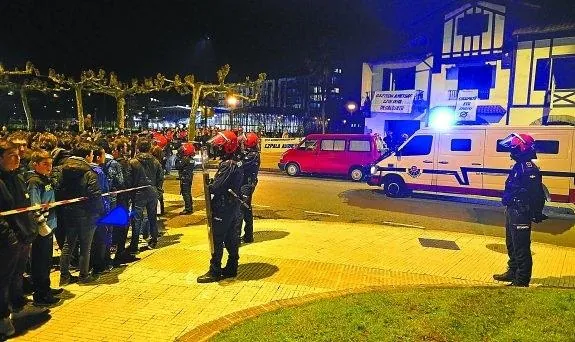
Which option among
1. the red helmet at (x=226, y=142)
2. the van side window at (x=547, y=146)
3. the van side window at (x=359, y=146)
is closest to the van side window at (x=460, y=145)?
the van side window at (x=547, y=146)

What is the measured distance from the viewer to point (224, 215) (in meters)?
6.10

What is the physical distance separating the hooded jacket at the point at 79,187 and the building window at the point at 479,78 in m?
23.4

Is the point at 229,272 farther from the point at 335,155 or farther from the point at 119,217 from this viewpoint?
the point at 335,155

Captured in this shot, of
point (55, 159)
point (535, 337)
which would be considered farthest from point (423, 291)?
point (55, 159)

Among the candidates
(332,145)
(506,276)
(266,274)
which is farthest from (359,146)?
(266,274)

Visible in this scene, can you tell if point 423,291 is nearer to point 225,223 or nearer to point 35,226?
point 225,223

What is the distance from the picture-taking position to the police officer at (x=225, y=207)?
20.0 feet

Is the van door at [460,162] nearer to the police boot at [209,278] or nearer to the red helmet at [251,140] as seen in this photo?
the red helmet at [251,140]

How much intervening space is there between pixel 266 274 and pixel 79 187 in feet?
9.02

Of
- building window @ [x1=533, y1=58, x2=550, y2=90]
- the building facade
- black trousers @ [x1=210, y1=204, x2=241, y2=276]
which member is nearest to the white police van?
black trousers @ [x1=210, y1=204, x2=241, y2=276]

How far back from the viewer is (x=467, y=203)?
1464 centimetres

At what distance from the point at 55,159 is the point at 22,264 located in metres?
2.51

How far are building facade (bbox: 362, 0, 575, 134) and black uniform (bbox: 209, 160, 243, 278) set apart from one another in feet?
61.8

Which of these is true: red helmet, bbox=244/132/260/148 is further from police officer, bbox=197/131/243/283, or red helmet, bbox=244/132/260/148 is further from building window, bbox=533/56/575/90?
building window, bbox=533/56/575/90
